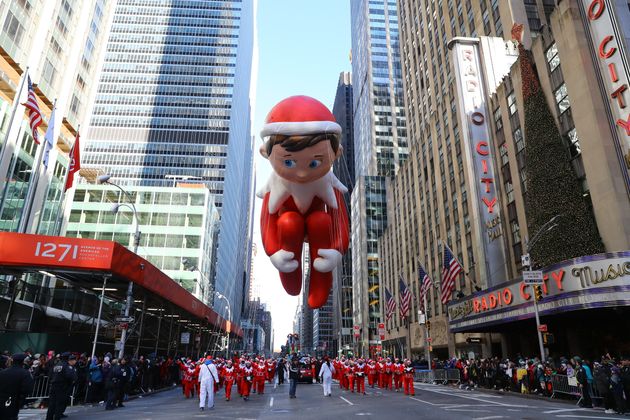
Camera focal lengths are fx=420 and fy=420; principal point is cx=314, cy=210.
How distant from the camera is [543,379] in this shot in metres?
19.8

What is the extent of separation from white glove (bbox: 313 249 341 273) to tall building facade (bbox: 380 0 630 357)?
57.2ft

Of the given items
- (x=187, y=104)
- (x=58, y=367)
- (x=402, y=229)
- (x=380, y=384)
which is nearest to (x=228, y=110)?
(x=187, y=104)

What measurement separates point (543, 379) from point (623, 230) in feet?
28.6

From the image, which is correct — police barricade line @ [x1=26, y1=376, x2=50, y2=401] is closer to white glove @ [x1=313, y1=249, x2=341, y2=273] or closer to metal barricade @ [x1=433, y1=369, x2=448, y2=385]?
white glove @ [x1=313, y1=249, x2=341, y2=273]

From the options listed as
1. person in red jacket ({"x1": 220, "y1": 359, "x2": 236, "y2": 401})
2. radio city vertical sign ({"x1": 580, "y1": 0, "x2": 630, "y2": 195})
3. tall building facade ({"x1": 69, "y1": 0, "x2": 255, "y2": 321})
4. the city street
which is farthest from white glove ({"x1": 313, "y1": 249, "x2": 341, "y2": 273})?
tall building facade ({"x1": 69, "y1": 0, "x2": 255, "y2": 321})

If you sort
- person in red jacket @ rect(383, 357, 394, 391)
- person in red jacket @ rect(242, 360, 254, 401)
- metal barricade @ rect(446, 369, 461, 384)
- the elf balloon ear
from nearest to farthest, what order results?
the elf balloon ear
person in red jacket @ rect(242, 360, 254, 401)
person in red jacket @ rect(383, 357, 394, 391)
metal barricade @ rect(446, 369, 461, 384)

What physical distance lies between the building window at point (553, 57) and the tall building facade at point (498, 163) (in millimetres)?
66

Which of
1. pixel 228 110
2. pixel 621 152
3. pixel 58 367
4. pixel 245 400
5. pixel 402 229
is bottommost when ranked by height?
pixel 245 400

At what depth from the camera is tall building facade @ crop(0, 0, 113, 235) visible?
3384cm

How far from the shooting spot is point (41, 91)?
3859cm

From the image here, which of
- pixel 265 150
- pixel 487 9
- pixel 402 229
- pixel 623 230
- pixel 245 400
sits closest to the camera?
pixel 265 150

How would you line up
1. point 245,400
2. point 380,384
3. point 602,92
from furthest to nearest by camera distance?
point 380,384 → point 602,92 → point 245,400

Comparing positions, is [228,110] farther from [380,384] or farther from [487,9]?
[380,384]

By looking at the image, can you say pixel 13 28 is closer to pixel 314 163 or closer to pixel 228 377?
pixel 228 377
